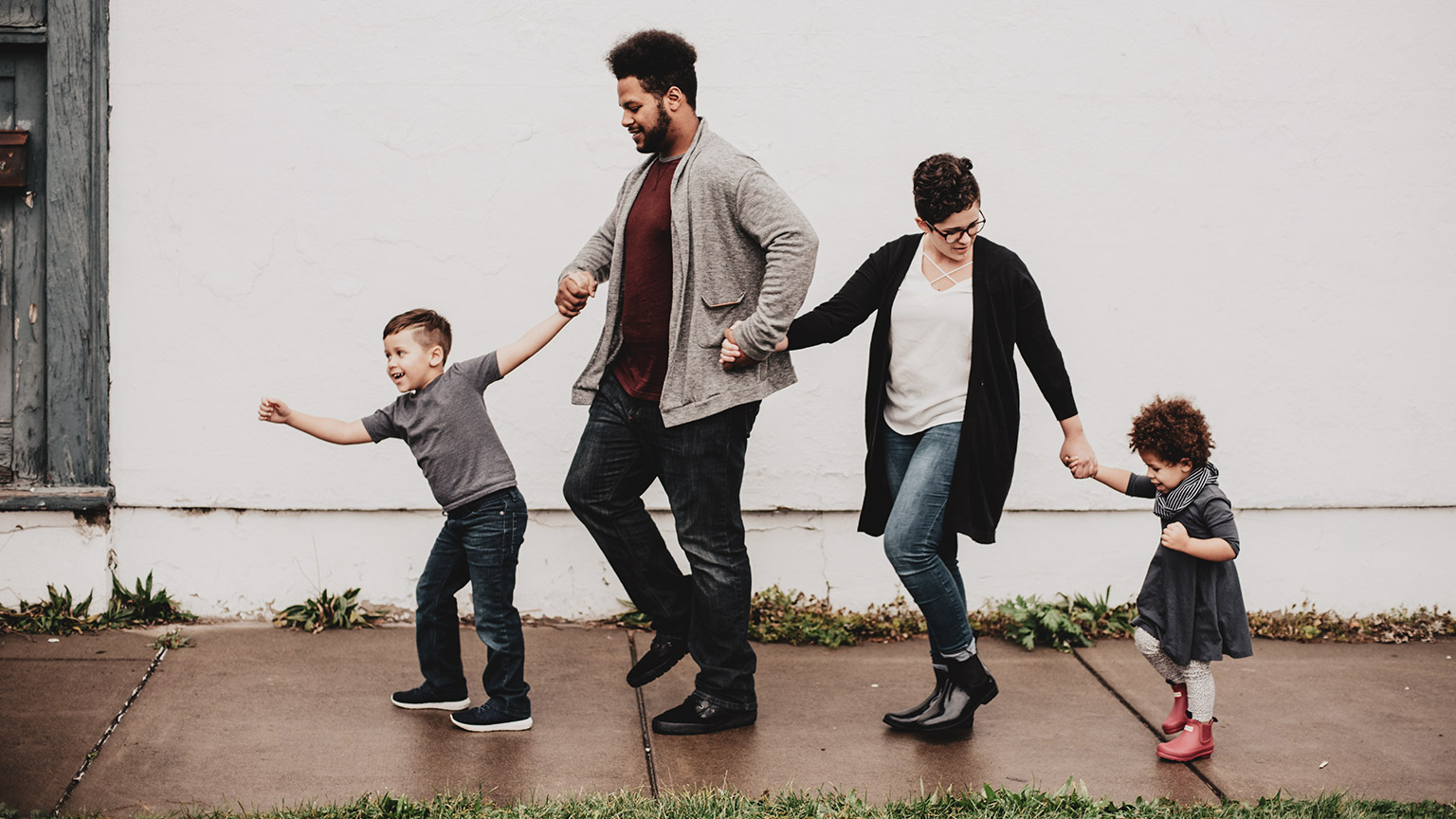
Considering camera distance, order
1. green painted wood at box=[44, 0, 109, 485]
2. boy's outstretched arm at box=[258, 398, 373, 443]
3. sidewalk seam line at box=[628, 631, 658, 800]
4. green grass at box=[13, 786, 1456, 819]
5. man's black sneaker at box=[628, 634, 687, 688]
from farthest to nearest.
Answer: green painted wood at box=[44, 0, 109, 485] → man's black sneaker at box=[628, 634, 687, 688] → boy's outstretched arm at box=[258, 398, 373, 443] → sidewalk seam line at box=[628, 631, 658, 800] → green grass at box=[13, 786, 1456, 819]

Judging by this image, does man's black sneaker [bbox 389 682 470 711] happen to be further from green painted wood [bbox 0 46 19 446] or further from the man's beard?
green painted wood [bbox 0 46 19 446]

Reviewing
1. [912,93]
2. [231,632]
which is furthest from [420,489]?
[912,93]

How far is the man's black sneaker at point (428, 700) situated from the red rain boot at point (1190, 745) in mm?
2192

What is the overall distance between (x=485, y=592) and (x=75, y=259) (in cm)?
230

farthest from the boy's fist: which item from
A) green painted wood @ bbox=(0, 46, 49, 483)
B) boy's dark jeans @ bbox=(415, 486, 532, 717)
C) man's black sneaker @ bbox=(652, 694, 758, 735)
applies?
green painted wood @ bbox=(0, 46, 49, 483)

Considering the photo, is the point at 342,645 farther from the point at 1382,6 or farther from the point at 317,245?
the point at 1382,6

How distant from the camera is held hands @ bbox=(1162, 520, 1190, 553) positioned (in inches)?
137

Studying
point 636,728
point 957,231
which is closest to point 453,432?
point 636,728

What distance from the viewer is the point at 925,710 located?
3836 mm

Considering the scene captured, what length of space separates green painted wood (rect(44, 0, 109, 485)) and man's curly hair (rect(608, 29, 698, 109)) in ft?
7.46

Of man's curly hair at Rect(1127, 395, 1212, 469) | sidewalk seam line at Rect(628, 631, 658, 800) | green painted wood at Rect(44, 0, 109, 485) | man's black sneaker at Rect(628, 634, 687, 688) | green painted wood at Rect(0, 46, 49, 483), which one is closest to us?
sidewalk seam line at Rect(628, 631, 658, 800)

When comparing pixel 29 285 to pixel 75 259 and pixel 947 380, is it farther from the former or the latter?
pixel 947 380

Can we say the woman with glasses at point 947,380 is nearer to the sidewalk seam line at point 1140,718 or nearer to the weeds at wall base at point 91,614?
the sidewalk seam line at point 1140,718

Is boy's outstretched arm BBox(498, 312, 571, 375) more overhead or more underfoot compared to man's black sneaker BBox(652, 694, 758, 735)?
more overhead
